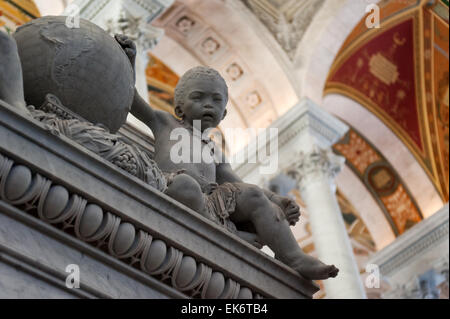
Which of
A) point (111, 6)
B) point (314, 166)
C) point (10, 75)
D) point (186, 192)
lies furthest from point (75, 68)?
point (314, 166)

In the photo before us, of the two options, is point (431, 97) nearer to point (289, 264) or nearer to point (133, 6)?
point (133, 6)

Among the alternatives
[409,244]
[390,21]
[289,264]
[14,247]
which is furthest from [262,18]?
[14,247]

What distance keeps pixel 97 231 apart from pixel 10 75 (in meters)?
0.43

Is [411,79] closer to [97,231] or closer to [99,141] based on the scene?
[99,141]

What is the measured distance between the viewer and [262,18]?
36.9ft

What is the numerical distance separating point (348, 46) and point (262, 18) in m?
1.78

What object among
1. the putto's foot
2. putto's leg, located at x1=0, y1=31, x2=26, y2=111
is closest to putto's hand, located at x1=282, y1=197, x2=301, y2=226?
the putto's foot

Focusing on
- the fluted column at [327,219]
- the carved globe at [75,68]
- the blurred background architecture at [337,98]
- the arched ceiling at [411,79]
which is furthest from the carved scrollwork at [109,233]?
the arched ceiling at [411,79]

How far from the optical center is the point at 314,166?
32.2 feet

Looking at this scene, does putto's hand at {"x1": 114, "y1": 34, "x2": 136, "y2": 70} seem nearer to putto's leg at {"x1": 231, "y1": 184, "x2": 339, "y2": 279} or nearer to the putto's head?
the putto's head

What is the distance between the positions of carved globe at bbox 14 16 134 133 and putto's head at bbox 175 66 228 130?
489 millimetres

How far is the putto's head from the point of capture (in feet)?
8.38

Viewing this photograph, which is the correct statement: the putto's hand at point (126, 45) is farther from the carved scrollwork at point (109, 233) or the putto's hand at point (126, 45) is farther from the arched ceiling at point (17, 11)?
the arched ceiling at point (17, 11)

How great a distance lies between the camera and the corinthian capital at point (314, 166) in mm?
9797
